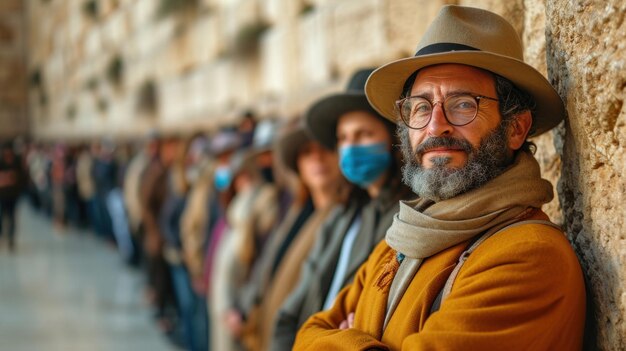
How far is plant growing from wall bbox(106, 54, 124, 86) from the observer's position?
682 inches

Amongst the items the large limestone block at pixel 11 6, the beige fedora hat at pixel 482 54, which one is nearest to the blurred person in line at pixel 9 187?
the beige fedora hat at pixel 482 54

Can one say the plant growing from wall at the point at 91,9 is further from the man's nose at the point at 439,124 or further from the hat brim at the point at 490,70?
the man's nose at the point at 439,124

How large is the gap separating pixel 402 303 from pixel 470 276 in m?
0.22

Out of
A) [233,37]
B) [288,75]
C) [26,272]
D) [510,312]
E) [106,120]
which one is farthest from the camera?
[106,120]

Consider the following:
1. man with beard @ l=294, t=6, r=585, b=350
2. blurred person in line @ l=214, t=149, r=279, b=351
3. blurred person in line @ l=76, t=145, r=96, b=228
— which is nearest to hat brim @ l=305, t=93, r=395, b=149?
man with beard @ l=294, t=6, r=585, b=350

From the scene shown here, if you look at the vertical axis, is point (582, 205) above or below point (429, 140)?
below

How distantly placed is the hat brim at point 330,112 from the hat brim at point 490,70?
77 cm

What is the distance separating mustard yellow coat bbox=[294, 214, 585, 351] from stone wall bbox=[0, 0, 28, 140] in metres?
32.2

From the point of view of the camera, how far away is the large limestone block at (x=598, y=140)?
170cm

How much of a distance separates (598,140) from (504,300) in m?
0.44

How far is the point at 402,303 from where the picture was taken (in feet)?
6.11

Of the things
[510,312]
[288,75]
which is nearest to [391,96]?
[510,312]

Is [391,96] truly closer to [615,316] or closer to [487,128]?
[487,128]

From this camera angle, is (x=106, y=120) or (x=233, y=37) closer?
(x=233, y=37)
